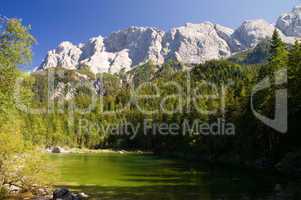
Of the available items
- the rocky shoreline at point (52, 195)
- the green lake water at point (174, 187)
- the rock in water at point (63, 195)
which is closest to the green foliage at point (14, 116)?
the rocky shoreline at point (52, 195)

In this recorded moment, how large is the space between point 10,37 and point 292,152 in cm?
4952

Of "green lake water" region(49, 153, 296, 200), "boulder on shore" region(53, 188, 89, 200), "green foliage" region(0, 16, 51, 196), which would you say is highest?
"green foliage" region(0, 16, 51, 196)

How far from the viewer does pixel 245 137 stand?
86.6 m

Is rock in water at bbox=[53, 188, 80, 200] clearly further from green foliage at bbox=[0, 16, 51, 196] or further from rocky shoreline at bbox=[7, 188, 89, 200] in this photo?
green foliage at bbox=[0, 16, 51, 196]

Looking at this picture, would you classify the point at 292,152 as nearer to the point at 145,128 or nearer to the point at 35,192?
the point at 35,192

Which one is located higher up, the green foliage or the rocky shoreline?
the green foliage

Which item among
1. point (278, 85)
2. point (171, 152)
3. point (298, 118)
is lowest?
point (171, 152)

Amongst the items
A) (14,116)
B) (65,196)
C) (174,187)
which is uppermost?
(14,116)

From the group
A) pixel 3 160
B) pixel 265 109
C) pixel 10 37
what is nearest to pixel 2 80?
pixel 10 37

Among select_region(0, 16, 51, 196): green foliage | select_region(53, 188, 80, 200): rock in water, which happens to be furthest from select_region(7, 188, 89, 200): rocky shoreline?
select_region(0, 16, 51, 196): green foliage

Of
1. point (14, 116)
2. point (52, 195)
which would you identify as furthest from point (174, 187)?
point (14, 116)

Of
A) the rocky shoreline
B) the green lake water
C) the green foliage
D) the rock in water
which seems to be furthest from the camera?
the green lake water

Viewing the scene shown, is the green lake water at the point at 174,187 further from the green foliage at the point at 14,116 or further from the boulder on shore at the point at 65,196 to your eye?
the green foliage at the point at 14,116

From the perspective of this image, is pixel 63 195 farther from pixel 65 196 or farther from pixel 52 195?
pixel 52 195
